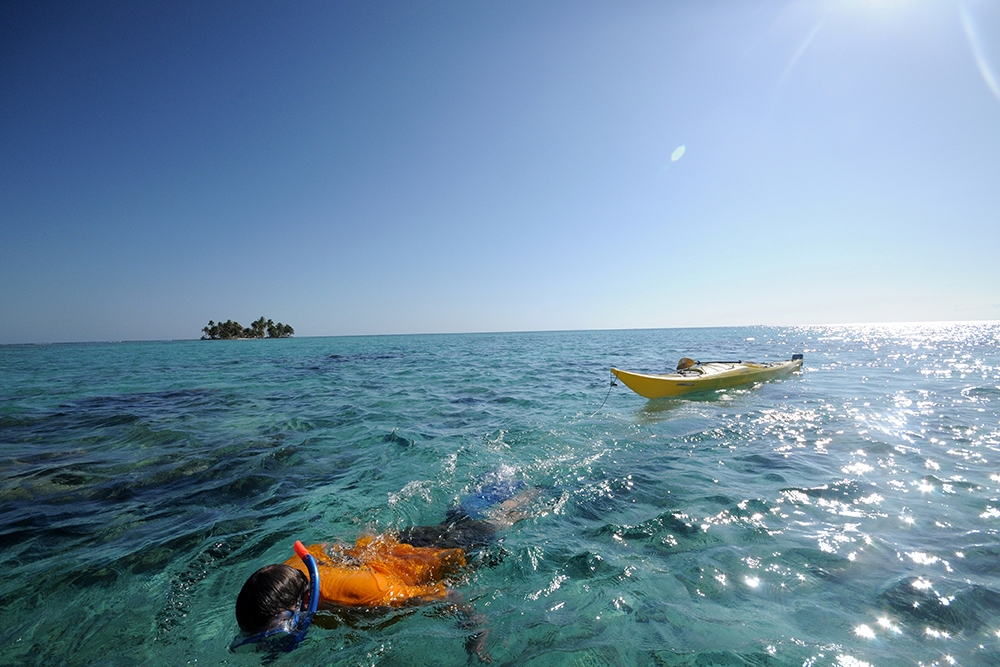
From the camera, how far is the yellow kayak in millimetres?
12391

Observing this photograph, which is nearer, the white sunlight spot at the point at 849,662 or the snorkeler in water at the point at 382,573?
the snorkeler in water at the point at 382,573

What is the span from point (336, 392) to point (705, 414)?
42.0 ft

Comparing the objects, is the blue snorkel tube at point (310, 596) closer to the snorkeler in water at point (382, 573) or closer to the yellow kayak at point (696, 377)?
the snorkeler in water at point (382, 573)

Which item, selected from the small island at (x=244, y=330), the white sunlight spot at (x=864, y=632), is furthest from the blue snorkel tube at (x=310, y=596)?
the small island at (x=244, y=330)

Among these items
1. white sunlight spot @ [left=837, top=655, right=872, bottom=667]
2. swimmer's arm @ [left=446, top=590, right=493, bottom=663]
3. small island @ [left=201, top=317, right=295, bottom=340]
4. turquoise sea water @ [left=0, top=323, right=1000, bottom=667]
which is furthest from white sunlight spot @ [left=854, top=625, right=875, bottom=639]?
small island @ [left=201, top=317, right=295, bottom=340]

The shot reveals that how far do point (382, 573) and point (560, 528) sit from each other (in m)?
2.29

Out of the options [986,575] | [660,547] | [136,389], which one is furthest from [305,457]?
[136,389]

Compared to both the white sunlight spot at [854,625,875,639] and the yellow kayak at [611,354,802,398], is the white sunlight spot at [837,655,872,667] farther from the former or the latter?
the yellow kayak at [611,354,802,398]

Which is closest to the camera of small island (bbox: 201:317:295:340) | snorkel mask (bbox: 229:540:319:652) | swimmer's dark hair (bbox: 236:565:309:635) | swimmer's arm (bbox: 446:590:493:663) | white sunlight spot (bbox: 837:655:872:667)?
swimmer's dark hair (bbox: 236:565:309:635)

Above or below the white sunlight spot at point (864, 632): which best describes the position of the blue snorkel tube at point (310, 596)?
above

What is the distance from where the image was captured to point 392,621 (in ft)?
10.8

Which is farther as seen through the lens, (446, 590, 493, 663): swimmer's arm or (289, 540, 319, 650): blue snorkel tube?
(446, 590, 493, 663): swimmer's arm

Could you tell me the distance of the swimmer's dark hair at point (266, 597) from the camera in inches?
100

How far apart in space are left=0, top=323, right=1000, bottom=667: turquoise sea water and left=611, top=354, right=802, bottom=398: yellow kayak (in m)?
1.50
